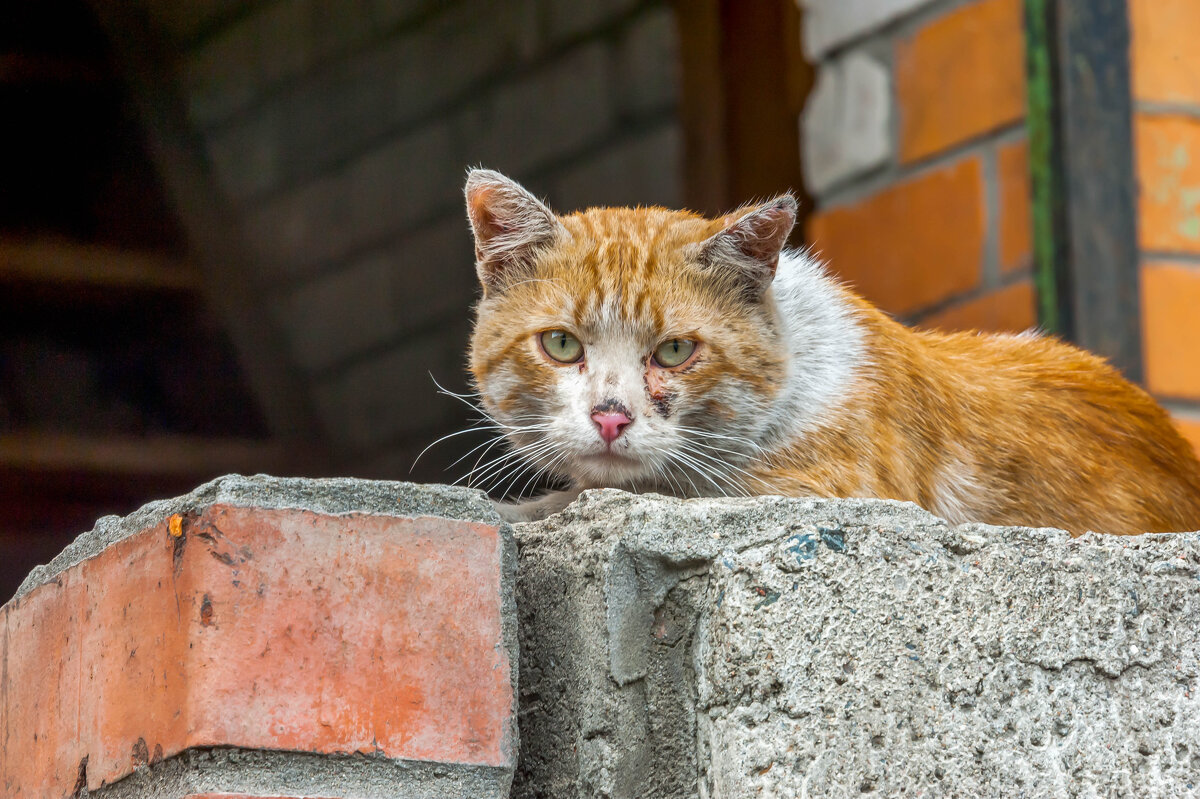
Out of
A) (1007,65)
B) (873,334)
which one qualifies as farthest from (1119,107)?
(873,334)

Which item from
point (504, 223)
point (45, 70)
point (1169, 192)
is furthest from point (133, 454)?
point (1169, 192)

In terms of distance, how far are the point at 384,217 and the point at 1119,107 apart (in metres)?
2.47

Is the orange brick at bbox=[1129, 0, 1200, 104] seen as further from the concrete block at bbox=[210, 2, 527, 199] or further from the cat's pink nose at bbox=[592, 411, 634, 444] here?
the concrete block at bbox=[210, 2, 527, 199]

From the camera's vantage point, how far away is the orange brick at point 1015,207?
281 centimetres

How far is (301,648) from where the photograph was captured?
1091 millimetres

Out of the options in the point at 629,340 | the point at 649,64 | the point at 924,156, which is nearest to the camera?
the point at 629,340

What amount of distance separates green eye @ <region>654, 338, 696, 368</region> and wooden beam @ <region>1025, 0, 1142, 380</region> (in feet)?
3.77

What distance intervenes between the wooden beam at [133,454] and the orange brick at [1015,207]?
2.03 m

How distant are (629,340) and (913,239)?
134cm

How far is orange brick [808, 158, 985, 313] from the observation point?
2.92m

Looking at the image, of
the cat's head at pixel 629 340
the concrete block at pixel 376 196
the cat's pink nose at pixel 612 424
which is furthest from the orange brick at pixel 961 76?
the concrete block at pixel 376 196

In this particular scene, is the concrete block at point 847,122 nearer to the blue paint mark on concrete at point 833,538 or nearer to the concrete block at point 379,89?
the concrete block at point 379,89

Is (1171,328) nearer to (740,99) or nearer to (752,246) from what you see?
(752,246)

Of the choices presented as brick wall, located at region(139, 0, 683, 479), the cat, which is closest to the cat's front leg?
the cat
